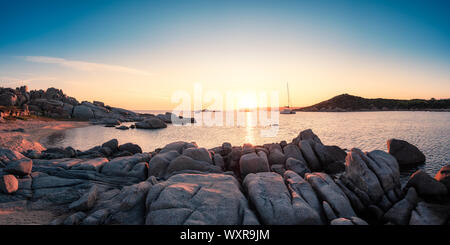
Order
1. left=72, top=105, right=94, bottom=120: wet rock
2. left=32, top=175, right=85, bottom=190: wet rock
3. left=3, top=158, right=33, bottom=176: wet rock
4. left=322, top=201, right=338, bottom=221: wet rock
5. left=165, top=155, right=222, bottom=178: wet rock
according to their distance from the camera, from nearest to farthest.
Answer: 1. left=322, top=201, right=338, bottom=221: wet rock
2. left=32, top=175, right=85, bottom=190: wet rock
3. left=3, top=158, right=33, bottom=176: wet rock
4. left=165, top=155, right=222, bottom=178: wet rock
5. left=72, top=105, right=94, bottom=120: wet rock

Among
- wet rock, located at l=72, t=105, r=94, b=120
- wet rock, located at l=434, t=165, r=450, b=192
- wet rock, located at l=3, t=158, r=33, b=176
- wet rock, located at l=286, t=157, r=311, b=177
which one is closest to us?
wet rock, located at l=434, t=165, r=450, b=192

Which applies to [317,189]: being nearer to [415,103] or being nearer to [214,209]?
[214,209]

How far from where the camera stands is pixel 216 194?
325 inches

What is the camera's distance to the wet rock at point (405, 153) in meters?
17.5

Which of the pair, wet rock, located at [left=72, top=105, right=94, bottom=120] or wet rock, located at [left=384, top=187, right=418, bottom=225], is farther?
wet rock, located at [left=72, top=105, right=94, bottom=120]

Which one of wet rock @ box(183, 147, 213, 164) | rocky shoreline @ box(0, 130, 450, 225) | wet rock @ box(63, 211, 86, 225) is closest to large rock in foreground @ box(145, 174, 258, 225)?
Result: rocky shoreline @ box(0, 130, 450, 225)

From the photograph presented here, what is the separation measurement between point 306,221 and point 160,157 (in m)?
10.2

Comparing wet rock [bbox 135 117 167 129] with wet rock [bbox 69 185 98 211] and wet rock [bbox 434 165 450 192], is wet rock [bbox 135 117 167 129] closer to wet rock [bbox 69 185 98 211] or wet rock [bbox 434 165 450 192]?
wet rock [bbox 69 185 98 211]

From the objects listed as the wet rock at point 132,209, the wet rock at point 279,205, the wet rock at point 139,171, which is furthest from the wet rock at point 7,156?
the wet rock at point 279,205

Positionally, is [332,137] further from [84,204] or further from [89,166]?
[84,204]

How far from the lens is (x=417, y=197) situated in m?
9.43

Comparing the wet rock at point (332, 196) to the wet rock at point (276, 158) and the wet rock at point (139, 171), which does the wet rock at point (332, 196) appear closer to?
the wet rock at point (276, 158)

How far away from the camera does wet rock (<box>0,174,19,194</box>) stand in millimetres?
9302
